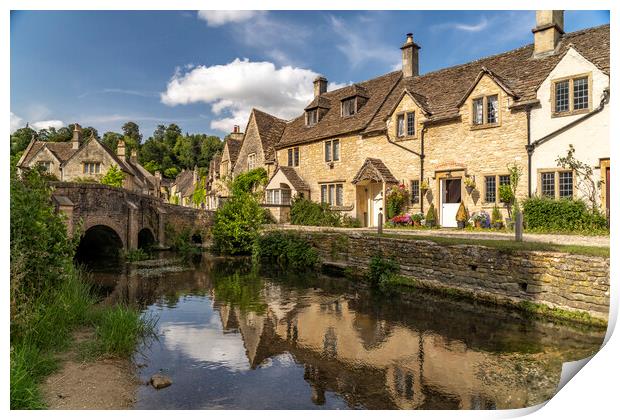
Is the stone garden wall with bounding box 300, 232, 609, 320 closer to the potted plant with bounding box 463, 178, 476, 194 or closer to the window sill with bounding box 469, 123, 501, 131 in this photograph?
the potted plant with bounding box 463, 178, 476, 194

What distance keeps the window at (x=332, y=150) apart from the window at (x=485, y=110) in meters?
8.61

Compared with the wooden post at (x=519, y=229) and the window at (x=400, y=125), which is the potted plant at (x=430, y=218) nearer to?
the window at (x=400, y=125)

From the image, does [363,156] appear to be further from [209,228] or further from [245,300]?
[245,300]

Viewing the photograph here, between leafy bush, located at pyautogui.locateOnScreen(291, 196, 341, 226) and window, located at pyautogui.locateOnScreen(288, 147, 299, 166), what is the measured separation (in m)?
3.23

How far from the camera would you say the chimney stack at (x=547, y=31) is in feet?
53.6

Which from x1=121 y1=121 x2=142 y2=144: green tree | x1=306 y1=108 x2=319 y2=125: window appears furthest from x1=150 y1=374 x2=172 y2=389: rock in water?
x1=306 y1=108 x2=319 y2=125: window

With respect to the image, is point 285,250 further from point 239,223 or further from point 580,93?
point 580,93

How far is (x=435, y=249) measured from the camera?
1145 centimetres

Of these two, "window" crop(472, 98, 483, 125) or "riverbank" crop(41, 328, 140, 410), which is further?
"window" crop(472, 98, 483, 125)

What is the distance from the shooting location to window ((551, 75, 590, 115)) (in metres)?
13.9

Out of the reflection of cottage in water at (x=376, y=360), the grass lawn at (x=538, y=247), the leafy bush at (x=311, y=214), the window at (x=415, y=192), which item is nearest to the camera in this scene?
the reflection of cottage in water at (x=376, y=360)

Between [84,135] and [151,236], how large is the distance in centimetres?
2226

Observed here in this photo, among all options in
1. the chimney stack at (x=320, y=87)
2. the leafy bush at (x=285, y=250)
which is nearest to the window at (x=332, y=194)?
the leafy bush at (x=285, y=250)

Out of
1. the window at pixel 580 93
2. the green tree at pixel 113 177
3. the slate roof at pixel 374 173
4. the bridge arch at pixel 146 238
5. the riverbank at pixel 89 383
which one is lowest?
the riverbank at pixel 89 383
